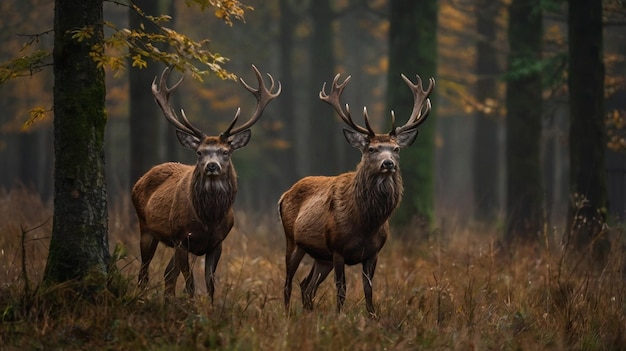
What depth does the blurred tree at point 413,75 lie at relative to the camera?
14961 mm

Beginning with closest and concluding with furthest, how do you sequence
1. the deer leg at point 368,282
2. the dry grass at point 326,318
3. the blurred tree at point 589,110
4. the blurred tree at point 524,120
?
the dry grass at point 326,318
the deer leg at point 368,282
the blurred tree at point 589,110
the blurred tree at point 524,120

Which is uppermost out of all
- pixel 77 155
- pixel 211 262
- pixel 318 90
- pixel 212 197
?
pixel 318 90

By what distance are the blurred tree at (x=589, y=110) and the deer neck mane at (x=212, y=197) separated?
5343mm

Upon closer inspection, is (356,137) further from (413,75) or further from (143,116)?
(143,116)

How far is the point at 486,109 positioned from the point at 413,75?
166 inches

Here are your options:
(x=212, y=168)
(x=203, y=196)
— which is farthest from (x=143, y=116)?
(x=212, y=168)

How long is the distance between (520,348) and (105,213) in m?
3.80

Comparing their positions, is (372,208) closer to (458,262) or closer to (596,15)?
(458,262)

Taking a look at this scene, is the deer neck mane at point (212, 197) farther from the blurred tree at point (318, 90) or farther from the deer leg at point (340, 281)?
the blurred tree at point (318, 90)

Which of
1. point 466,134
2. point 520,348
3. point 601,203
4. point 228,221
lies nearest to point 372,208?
point 228,221

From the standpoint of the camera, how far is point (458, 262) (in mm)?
10648

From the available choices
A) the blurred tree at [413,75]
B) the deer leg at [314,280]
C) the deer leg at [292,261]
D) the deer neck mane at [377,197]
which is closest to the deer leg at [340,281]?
the deer neck mane at [377,197]

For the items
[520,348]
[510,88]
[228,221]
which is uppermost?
[510,88]

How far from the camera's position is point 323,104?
26547 mm
